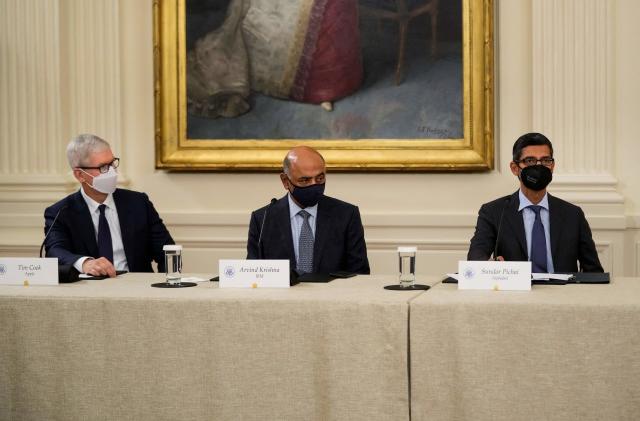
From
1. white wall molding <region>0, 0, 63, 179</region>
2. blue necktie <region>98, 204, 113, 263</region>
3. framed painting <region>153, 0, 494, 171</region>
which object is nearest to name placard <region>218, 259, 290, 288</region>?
blue necktie <region>98, 204, 113, 263</region>

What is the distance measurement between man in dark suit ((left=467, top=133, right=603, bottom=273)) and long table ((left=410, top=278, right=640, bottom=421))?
1.18m

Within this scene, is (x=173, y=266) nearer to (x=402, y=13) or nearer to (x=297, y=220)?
(x=297, y=220)

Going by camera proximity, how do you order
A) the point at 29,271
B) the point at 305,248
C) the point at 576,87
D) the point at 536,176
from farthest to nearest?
the point at 576,87 < the point at 305,248 < the point at 536,176 < the point at 29,271

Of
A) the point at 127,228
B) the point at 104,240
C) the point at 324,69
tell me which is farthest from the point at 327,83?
the point at 104,240

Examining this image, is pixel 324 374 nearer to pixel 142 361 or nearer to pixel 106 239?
pixel 142 361

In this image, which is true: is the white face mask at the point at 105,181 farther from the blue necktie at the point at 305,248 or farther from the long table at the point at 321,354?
the long table at the point at 321,354

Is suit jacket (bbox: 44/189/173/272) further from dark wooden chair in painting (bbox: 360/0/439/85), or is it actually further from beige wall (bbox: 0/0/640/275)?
dark wooden chair in painting (bbox: 360/0/439/85)


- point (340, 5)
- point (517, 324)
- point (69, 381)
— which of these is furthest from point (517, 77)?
point (69, 381)

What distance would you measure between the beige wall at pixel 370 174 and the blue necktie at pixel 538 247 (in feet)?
4.81

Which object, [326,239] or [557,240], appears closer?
[557,240]

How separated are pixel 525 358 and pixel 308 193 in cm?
169

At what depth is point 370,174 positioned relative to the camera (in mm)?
5637

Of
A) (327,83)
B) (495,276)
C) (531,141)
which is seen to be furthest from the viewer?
(327,83)
